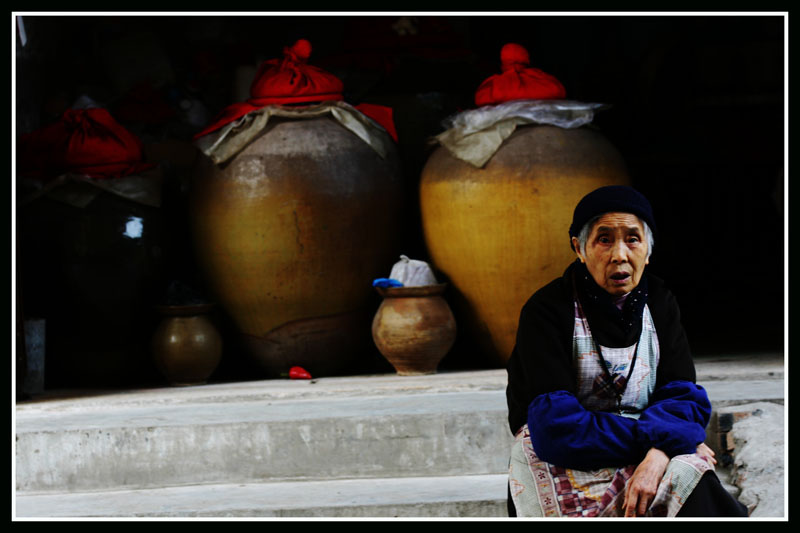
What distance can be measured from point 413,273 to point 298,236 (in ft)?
1.91

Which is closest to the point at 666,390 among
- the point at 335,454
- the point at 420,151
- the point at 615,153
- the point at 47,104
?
the point at 335,454

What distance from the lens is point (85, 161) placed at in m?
5.14

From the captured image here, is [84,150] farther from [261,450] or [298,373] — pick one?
[261,450]

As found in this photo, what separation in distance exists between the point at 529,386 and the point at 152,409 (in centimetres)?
224

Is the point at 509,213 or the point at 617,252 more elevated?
the point at 509,213

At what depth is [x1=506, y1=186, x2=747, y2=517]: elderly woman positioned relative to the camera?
2320 mm

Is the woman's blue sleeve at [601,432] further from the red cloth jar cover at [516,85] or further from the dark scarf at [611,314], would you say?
the red cloth jar cover at [516,85]

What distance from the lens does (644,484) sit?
230 centimetres

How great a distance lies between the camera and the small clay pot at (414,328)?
15.8 feet

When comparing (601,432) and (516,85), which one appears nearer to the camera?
(601,432)

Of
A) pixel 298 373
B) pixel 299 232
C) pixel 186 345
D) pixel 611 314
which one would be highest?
pixel 299 232

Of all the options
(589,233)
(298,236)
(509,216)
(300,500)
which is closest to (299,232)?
(298,236)

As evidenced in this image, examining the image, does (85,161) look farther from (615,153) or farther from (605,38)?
(605,38)

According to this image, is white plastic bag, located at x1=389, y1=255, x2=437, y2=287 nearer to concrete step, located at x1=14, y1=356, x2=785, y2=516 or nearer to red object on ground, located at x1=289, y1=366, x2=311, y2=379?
red object on ground, located at x1=289, y1=366, x2=311, y2=379
